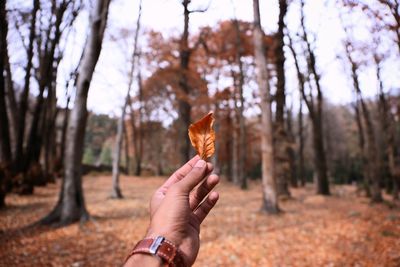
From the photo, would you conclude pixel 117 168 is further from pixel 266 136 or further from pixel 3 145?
pixel 266 136

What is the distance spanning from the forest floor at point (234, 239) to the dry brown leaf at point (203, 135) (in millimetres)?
4456

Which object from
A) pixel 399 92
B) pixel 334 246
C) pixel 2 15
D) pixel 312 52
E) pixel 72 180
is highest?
pixel 312 52

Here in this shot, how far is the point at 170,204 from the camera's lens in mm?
1502

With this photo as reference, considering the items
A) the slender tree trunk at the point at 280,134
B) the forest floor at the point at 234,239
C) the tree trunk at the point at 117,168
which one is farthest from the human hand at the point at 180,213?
the slender tree trunk at the point at 280,134

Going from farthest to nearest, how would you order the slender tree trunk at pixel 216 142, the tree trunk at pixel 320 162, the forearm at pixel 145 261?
the slender tree trunk at pixel 216 142, the tree trunk at pixel 320 162, the forearm at pixel 145 261

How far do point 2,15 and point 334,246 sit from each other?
6785 millimetres

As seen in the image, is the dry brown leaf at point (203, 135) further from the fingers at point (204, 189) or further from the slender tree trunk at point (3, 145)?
the slender tree trunk at point (3, 145)

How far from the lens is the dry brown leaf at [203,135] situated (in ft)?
4.65

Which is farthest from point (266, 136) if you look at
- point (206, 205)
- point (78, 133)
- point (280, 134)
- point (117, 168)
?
point (206, 205)

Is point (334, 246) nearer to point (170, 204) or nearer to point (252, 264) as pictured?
point (252, 264)

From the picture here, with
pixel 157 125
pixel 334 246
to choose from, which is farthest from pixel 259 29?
pixel 157 125

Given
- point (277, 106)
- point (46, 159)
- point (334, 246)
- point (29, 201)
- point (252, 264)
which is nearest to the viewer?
point (252, 264)

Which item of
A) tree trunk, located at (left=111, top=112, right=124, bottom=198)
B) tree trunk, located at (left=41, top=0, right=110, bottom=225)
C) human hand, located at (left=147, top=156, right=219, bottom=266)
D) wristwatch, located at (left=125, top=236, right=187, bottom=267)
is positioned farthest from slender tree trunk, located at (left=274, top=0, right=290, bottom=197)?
wristwatch, located at (left=125, top=236, right=187, bottom=267)

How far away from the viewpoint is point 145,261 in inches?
54.2
